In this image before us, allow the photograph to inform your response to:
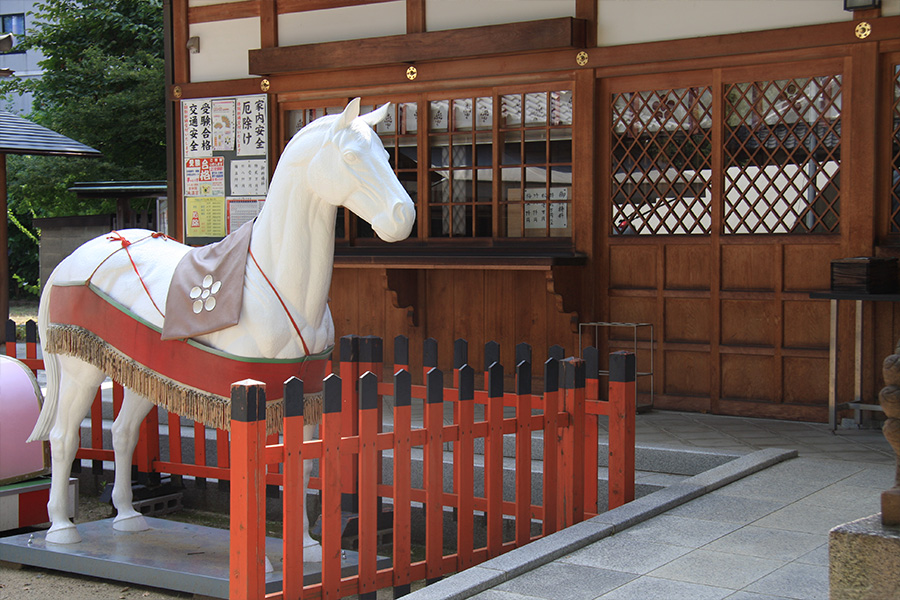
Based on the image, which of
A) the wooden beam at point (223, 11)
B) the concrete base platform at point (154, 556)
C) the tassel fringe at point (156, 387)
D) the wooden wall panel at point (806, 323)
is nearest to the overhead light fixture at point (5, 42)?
the wooden beam at point (223, 11)

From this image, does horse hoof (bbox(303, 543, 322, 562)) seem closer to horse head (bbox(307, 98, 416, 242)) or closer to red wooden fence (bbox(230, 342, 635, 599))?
red wooden fence (bbox(230, 342, 635, 599))

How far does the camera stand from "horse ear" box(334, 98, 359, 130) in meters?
4.46

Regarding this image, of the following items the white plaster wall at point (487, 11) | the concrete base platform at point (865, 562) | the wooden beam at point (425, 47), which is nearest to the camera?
the concrete base platform at point (865, 562)

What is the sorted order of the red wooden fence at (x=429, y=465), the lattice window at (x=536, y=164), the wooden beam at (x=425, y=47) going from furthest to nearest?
the lattice window at (x=536, y=164) < the wooden beam at (x=425, y=47) < the red wooden fence at (x=429, y=465)

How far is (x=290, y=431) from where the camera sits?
384 cm

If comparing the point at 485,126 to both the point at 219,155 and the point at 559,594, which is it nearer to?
the point at 219,155

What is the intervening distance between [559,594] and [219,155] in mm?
7194

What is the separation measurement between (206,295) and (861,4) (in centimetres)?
506

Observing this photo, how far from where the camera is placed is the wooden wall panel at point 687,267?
7754 mm

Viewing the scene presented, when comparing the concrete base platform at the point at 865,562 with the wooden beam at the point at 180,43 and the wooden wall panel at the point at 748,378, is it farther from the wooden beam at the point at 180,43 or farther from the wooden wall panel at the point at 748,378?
the wooden beam at the point at 180,43

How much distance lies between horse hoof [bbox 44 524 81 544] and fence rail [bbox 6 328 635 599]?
1206 millimetres

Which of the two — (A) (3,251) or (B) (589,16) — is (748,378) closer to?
(B) (589,16)

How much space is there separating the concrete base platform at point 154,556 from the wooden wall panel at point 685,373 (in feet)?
12.6

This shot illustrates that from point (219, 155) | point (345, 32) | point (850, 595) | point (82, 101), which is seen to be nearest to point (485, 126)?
point (345, 32)
